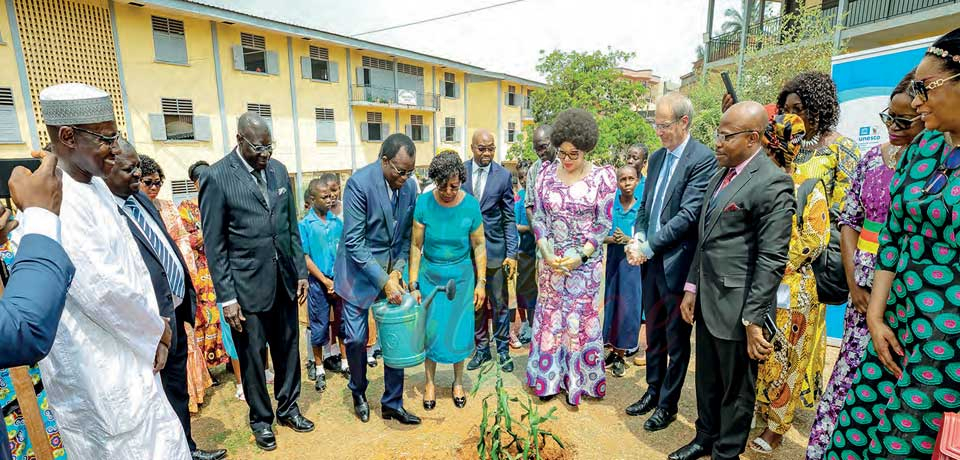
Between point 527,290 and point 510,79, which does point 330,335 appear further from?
point 510,79

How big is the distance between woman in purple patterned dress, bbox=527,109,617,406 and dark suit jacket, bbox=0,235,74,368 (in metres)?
2.75

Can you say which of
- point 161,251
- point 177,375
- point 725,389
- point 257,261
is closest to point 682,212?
point 725,389

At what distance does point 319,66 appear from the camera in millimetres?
17688

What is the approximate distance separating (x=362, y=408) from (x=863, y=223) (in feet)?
10.8

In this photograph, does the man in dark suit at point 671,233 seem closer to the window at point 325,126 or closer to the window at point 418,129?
Result: the window at point 325,126

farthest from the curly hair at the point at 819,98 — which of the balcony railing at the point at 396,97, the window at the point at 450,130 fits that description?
the window at the point at 450,130

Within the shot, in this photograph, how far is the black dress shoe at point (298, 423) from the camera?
3363 millimetres

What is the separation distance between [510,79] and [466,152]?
4.82m

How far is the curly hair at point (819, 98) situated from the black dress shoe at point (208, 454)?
14.5 ft

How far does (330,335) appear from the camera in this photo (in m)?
4.54

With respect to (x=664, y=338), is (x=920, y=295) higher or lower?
higher

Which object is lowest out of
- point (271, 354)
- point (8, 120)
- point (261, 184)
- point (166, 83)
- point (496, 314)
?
point (496, 314)

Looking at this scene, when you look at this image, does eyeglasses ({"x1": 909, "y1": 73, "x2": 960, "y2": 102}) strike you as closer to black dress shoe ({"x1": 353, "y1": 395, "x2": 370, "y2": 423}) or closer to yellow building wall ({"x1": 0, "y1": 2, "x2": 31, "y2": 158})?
black dress shoe ({"x1": 353, "y1": 395, "x2": 370, "y2": 423})

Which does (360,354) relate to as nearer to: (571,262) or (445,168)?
(445,168)
